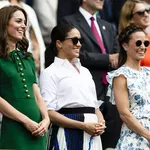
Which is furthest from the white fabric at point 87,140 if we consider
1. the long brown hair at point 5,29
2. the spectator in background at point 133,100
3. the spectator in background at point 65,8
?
the spectator in background at point 65,8

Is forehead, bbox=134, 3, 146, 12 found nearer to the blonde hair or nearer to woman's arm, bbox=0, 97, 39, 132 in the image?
the blonde hair

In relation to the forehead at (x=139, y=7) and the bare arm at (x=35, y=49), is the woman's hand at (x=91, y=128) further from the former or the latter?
the forehead at (x=139, y=7)

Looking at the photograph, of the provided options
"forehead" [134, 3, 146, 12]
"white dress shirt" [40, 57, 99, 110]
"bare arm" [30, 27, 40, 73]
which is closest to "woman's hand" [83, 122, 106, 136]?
"white dress shirt" [40, 57, 99, 110]

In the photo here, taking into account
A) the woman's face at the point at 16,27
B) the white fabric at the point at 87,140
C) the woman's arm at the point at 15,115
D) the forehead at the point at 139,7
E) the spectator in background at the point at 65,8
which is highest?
the woman's face at the point at 16,27

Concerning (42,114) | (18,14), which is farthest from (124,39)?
(42,114)

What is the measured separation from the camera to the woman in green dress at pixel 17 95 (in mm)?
7277

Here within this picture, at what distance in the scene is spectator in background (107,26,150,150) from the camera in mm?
7902

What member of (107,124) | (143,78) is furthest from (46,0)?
(143,78)

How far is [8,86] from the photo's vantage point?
734 centimetres

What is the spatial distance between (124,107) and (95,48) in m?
1.93

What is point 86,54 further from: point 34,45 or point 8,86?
point 8,86

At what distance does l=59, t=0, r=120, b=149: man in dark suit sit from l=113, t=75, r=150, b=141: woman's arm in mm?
1309

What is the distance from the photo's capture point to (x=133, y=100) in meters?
8.03

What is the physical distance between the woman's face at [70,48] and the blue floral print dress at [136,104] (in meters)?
0.57
